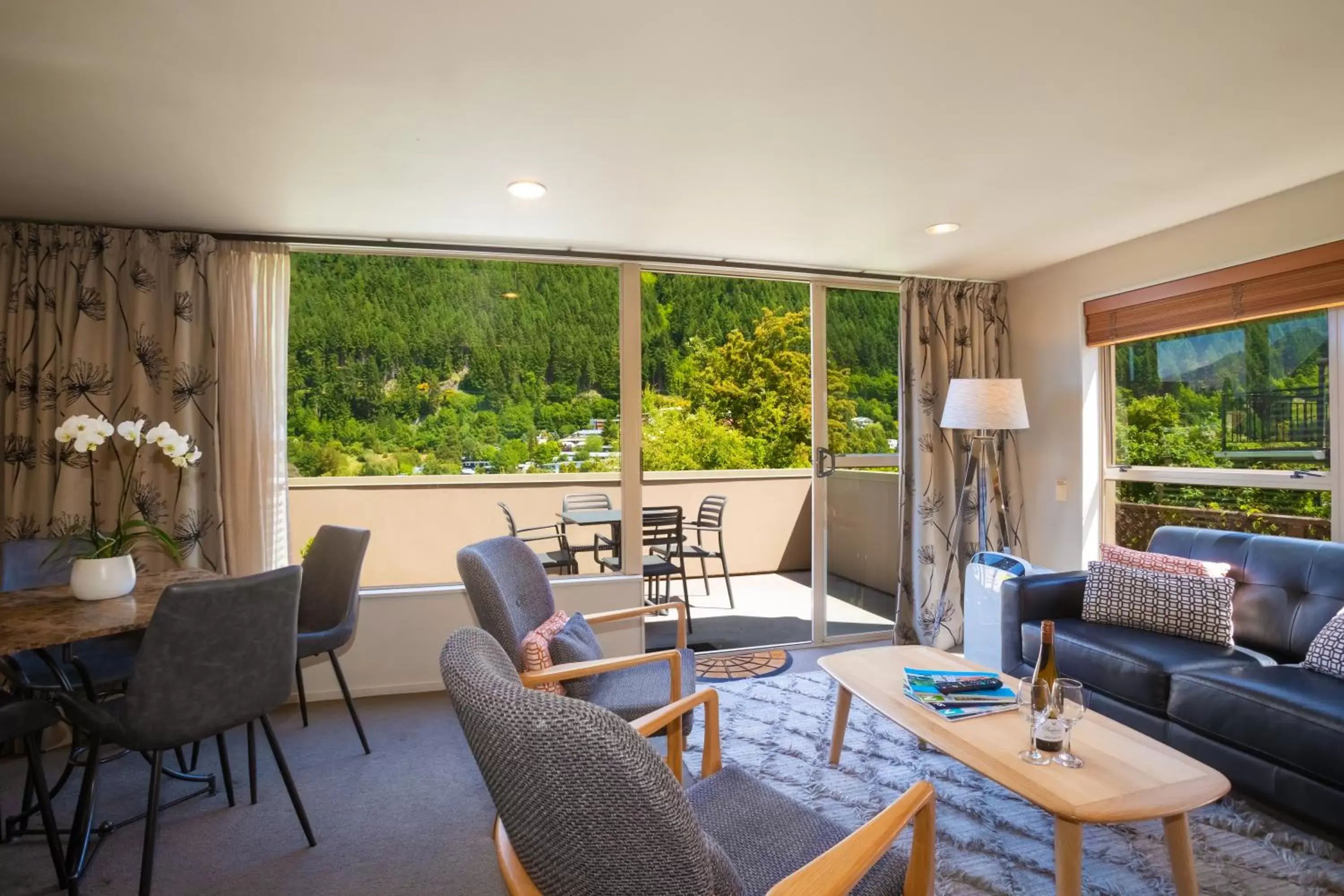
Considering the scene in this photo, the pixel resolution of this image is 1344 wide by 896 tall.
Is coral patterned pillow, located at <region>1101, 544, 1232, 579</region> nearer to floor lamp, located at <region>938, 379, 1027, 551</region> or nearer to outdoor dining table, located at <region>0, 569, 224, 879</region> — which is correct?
floor lamp, located at <region>938, 379, 1027, 551</region>

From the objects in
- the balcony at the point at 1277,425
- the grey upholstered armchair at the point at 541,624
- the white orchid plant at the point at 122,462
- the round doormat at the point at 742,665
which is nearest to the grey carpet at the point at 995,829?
the grey upholstered armchair at the point at 541,624

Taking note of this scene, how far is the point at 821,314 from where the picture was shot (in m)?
4.39

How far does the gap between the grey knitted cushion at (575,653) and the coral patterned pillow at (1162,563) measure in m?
2.30

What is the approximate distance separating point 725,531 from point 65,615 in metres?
3.77

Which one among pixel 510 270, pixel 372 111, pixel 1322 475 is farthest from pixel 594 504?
pixel 1322 475

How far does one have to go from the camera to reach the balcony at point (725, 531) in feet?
12.3

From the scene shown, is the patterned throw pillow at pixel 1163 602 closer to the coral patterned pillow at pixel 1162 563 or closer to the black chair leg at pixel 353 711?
the coral patterned pillow at pixel 1162 563

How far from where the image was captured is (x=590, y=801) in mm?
953

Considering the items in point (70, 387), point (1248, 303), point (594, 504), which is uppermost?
point (1248, 303)

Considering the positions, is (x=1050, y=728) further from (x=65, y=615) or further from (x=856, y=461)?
(x=65, y=615)

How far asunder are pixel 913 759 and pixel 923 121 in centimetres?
230

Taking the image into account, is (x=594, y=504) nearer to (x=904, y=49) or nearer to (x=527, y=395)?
(x=527, y=395)

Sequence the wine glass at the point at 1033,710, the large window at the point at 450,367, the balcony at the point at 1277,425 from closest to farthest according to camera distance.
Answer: the wine glass at the point at 1033,710
the balcony at the point at 1277,425
the large window at the point at 450,367

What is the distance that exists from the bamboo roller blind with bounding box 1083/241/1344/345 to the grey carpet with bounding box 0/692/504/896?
3766mm
